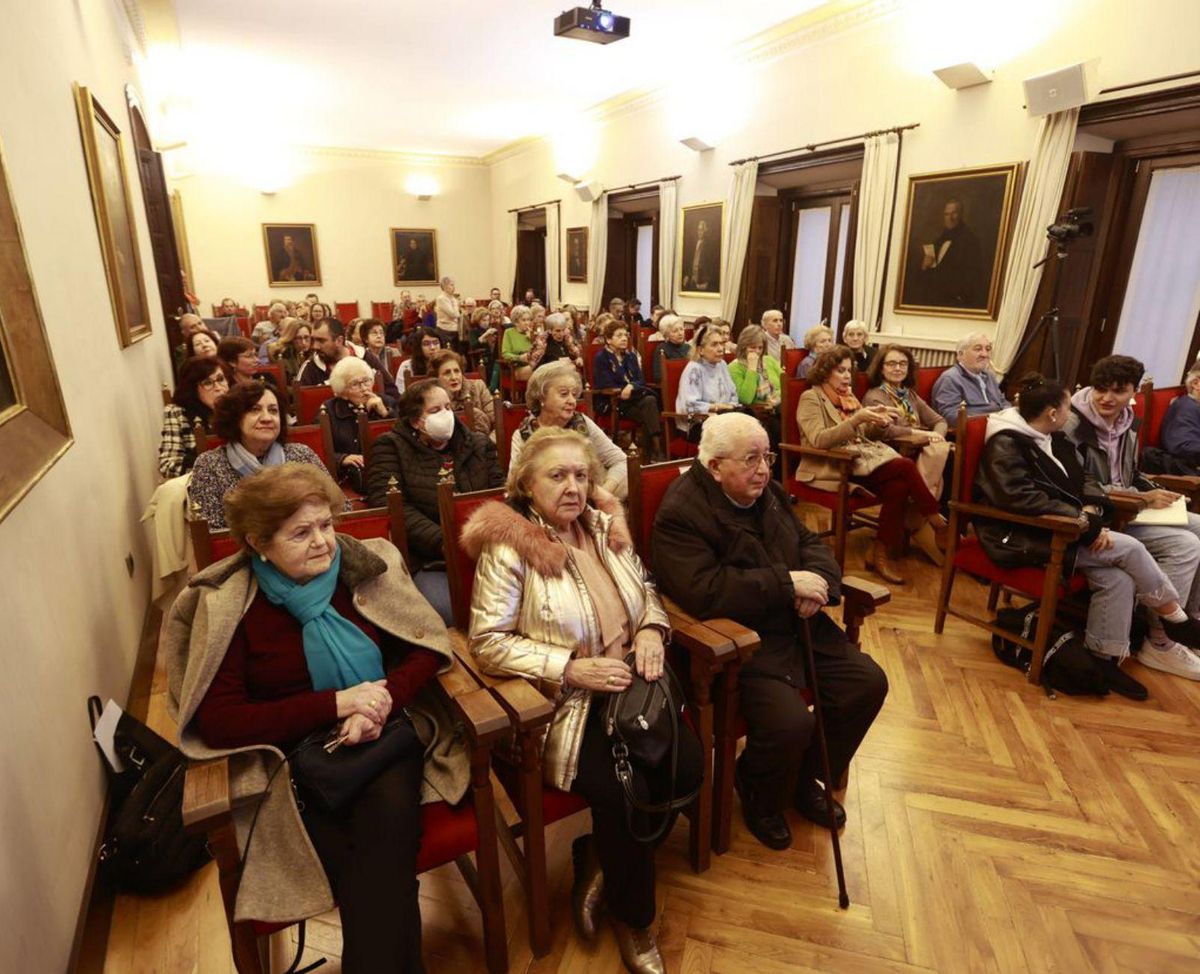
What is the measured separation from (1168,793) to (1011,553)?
0.96 m

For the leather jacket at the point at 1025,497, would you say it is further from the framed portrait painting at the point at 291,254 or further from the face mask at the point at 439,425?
the framed portrait painting at the point at 291,254

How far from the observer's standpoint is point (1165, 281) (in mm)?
4715

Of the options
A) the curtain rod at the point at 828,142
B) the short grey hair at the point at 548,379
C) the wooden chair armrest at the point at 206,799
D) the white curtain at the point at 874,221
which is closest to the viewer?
the wooden chair armrest at the point at 206,799

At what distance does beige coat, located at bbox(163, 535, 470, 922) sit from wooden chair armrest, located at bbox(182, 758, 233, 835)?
0.04 meters

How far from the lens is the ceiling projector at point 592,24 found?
5.17m

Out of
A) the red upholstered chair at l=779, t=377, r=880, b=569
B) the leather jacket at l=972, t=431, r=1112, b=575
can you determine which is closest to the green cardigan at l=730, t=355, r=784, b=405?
the red upholstered chair at l=779, t=377, r=880, b=569

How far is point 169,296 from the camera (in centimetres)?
609

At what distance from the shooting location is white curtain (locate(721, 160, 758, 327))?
7.32 m

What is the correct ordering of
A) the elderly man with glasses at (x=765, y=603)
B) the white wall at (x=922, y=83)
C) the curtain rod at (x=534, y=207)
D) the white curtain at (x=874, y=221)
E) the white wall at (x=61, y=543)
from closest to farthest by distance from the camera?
1. the white wall at (x=61, y=543)
2. the elderly man with glasses at (x=765, y=603)
3. the white wall at (x=922, y=83)
4. the white curtain at (x=874, y=221)
5. the curtain rod at (x=534, y=207)

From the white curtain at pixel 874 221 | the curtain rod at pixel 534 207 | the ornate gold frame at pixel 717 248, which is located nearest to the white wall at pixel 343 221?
the curtain rod at pixel 534 207

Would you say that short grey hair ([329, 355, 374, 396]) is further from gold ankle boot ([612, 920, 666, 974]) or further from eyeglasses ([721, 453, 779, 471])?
gold ankle boot ([612, 920, 666, 974])

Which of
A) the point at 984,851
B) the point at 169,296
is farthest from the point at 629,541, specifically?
the point at 169,296

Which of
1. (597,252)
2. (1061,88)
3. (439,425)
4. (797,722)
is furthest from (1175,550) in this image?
(597,252)

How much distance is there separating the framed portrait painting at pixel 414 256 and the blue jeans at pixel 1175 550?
527 inches
